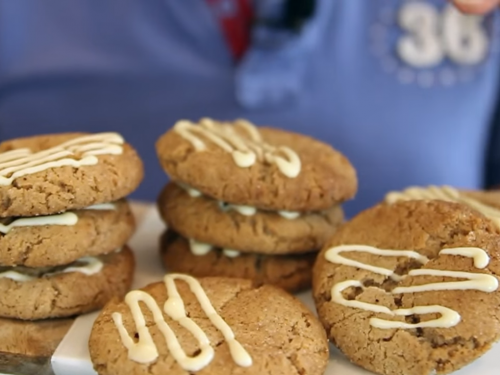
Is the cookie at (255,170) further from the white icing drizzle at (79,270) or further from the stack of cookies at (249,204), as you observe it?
the white icing drizzle at (79,270)

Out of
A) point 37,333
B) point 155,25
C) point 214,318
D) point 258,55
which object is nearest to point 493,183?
point 258,55

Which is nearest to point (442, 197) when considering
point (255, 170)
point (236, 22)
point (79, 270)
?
point (255, 170)

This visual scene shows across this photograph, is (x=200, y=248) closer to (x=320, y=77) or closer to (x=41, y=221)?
(x=41, y=221)

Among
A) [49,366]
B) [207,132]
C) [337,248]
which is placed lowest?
[49,366]

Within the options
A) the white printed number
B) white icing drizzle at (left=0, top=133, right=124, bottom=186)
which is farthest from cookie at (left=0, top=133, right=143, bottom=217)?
the white printed number

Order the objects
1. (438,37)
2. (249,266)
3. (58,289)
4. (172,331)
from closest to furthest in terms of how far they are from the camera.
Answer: (172,331), (58,289), (249,266), (438,37)

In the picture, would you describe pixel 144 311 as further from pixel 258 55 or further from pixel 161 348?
pixel 258 55

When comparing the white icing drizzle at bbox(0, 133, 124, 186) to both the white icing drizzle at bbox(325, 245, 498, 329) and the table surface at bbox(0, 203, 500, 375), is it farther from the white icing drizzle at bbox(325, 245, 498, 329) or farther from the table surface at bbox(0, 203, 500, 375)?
the white icing drizzle at bbox(325, 245, 498, 329)
